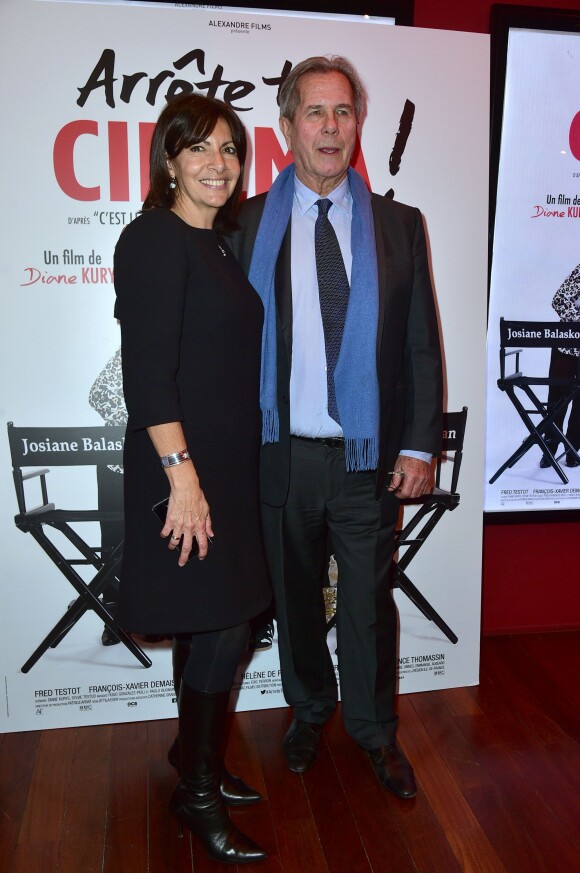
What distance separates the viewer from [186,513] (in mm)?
1688

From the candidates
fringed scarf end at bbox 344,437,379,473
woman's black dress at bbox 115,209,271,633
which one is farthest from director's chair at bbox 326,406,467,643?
woman's black dress at bbox 115,209,271,633

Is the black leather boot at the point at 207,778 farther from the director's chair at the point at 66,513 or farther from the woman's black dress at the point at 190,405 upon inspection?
the director's chair at the point at 66,513

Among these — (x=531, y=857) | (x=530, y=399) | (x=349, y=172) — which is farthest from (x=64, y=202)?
(x=531, y=857)

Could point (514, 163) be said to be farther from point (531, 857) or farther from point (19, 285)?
point (531, 857)

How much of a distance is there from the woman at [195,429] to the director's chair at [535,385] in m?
1.39

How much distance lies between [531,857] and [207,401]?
140 centimetres

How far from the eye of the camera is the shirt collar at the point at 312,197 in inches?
84.3

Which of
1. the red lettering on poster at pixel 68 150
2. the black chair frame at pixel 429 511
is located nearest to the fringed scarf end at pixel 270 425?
the black chair frame at pixel 429 511

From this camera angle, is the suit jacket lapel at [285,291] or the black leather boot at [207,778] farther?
the suit jacket lapel at [285,291]

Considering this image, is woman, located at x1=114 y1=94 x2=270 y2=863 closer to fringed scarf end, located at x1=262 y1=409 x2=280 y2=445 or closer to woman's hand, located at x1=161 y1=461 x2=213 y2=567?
woman's hand, located at x1=161 y1=461 x2=213 y2=567

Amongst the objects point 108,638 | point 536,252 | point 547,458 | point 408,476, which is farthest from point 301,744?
point 536,252

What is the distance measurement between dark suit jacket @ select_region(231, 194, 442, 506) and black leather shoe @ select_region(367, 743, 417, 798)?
77 cm

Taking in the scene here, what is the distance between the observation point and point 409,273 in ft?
6.95

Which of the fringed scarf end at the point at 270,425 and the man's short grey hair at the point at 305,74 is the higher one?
the man's short grey hair at the point at 305,74
